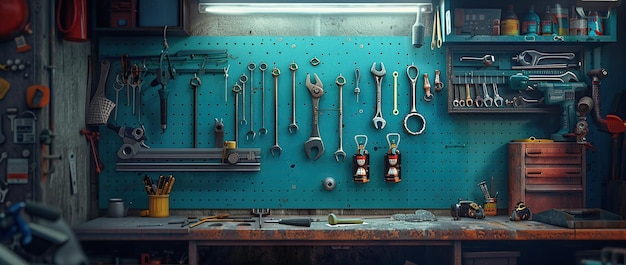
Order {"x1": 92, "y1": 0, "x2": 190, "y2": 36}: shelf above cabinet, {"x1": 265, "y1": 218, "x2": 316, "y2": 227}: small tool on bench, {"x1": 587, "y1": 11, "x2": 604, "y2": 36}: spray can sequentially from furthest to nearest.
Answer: {"x1": 587, "y1": 11, "x2": 604, "y2": 36}: spray can < {"x1": 92, "y1": 0, "x2": 190, "y2": 36}: shelf above cabinet < {"x1": 265, "y1": 218, "x2": 316, "y2": 227}: small tool on bench

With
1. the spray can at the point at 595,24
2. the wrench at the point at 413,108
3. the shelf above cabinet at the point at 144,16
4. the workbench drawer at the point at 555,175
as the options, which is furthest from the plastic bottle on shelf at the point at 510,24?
the shelf above cabinet at the point at 144,16

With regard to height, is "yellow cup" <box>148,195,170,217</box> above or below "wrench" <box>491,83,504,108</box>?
below

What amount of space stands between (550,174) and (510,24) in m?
0.82

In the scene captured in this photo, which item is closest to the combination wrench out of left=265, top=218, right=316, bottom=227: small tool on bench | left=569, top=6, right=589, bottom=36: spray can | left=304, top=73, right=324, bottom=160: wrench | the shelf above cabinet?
left=304, top=73, right=324, bottom=160: wrench

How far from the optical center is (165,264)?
312 cm

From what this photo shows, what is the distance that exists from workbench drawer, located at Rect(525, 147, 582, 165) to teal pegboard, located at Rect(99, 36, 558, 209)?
203 mm

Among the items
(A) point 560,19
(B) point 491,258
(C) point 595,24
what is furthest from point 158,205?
(C) point 595,24

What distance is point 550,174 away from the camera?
3.44 m

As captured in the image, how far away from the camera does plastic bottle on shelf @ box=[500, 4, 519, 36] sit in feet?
11.4

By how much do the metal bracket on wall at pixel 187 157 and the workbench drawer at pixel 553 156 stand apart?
1.46 metres

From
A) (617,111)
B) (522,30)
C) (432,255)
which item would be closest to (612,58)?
(617,111)

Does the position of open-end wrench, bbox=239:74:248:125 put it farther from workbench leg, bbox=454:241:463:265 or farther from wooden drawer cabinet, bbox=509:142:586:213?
wooden drawer cabinet, bbox=509:142:586:213

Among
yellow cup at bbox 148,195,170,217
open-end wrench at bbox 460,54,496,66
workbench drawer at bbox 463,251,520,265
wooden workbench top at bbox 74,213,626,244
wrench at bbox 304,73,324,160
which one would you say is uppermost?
open-end wrench at bbox 460,54,496,66

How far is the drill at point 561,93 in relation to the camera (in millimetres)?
3477
